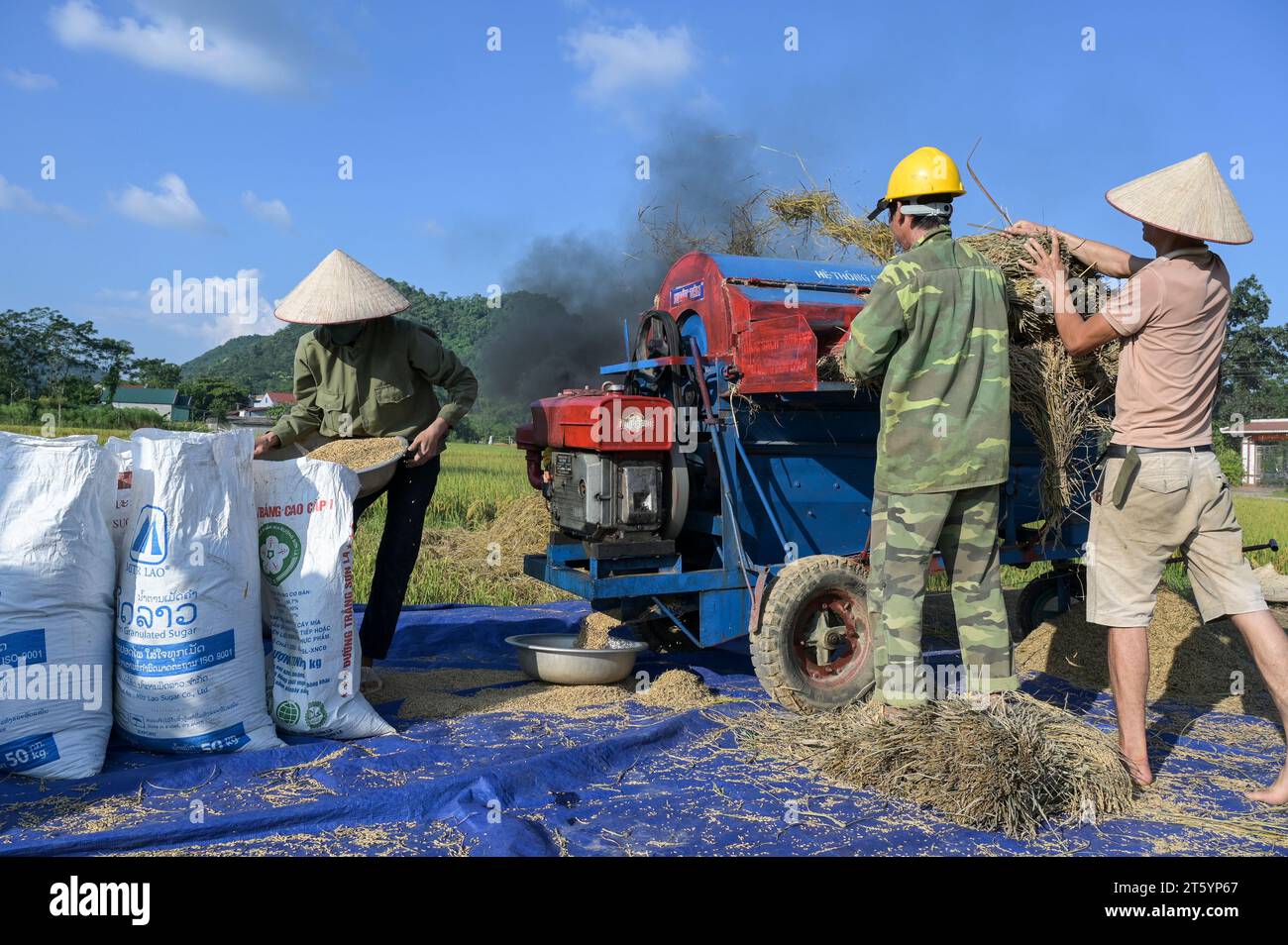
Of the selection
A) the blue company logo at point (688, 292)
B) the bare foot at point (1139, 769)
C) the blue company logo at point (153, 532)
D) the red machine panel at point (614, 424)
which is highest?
the blue company logo at point (688, 292)

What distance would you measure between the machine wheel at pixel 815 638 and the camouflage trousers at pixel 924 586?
626mm

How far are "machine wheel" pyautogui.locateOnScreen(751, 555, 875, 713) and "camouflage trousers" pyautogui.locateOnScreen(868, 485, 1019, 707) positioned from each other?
2.05ft

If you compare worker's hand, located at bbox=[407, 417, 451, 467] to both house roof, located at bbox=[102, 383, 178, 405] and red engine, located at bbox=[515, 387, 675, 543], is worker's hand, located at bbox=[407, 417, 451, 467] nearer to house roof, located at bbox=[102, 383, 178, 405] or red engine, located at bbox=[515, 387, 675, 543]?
red engine, located at bbox=[515, 387, 675, 543]

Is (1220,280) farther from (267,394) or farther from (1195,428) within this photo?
(267,394)

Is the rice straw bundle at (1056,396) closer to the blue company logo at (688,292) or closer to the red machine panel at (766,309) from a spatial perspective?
the red machine panel at (766,309)

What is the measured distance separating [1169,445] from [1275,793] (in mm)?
1278

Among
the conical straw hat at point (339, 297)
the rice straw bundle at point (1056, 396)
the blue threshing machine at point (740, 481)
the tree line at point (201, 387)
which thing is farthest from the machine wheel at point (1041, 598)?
the tree line at point (201, 387)

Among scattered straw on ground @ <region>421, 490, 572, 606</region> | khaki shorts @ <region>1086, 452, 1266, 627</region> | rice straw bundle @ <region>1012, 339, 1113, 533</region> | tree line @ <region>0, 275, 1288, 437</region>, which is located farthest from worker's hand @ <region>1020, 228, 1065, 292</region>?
tree line @ <region>0, 275, 1288, 437</region>

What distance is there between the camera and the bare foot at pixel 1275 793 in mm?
3365

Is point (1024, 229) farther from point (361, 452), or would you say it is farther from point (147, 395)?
point (147, 395)

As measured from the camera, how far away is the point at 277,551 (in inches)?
148

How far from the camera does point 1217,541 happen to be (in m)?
3.49

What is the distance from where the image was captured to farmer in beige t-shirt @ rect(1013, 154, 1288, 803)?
3459mm

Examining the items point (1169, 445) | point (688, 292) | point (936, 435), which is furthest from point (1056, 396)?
point (688, 292)
